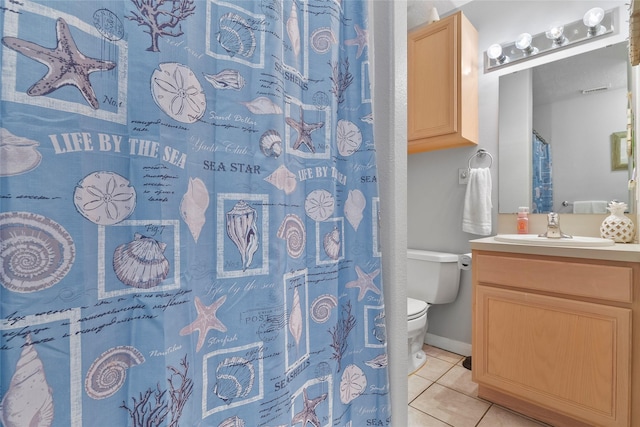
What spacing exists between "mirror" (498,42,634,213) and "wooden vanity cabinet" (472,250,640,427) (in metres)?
0.65

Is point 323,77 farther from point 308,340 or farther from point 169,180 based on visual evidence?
point 308,340

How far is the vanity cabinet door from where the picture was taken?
46.8 inches

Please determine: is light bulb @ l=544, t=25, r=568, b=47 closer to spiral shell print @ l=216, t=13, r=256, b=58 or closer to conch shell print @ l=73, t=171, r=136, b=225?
spiral shell print @ l=216, t=13, r=256, b=58

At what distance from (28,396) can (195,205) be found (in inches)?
13.5

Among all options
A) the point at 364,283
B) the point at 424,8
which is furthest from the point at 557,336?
the point at 424,8

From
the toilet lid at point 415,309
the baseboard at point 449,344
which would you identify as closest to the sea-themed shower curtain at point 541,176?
the toilet lid at point 415,309

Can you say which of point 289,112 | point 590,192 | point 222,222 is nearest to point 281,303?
point 222,222

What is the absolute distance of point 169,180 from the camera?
516mm

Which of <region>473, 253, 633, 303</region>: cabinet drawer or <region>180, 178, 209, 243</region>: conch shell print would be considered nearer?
<region>180, 178, 209, 243</region>: conch shell print

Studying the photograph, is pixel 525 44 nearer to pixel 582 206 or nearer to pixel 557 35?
pixel 557 35

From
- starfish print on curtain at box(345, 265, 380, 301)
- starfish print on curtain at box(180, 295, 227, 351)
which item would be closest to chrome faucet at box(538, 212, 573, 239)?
starfish print on curtain at box(345, 265, 380, 301)

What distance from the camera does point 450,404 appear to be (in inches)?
61.0

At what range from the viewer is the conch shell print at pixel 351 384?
2.71 feet

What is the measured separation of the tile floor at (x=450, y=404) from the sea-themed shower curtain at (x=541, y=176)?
1154 mm
